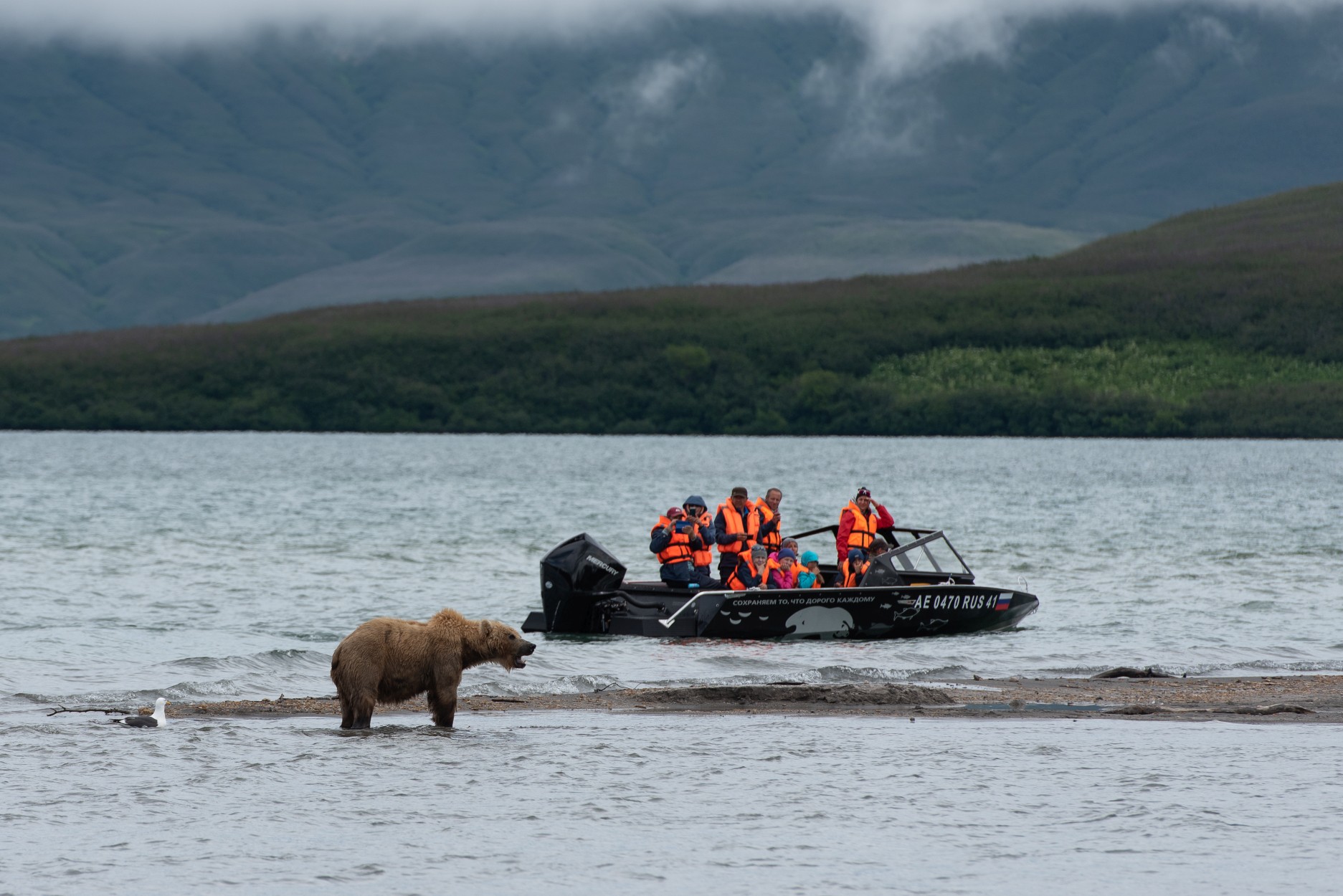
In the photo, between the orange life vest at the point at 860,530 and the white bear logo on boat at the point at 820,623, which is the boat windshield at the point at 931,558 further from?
the white bear logo on boat at the point at 820,623

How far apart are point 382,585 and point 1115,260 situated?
505 ft

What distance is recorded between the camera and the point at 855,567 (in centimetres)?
2180

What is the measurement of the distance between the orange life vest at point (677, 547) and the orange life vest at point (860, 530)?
6.85ft

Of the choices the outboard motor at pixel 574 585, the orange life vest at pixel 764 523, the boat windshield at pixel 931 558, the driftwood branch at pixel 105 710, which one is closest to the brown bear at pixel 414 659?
the driftwood branch at pixel 105 710

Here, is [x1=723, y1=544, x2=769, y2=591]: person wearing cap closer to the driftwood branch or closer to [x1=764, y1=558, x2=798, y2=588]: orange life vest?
[x1=764, y1=558, x2=798, y2=588]: orange life vest

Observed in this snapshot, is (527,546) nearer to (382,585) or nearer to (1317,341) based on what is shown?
(382,585)

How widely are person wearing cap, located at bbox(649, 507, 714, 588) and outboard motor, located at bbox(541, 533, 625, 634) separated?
32.5 inches

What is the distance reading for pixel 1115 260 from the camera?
173250mm

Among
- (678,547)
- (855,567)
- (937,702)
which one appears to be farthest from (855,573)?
(937,702)

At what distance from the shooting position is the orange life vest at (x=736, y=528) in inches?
831

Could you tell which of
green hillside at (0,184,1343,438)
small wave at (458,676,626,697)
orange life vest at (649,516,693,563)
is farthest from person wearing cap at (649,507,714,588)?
green hillside at (0,184,1343,438)

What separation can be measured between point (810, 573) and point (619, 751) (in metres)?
10.0

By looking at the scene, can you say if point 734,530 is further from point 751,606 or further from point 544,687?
point 544,687

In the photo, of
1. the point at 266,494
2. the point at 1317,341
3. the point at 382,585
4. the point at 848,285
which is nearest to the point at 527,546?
A: the point at 382,585
